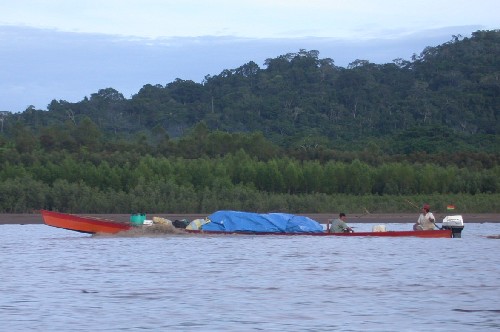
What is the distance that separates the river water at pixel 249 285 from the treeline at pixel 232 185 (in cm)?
1487

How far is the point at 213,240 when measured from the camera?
33031mm

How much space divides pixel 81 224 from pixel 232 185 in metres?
18.0

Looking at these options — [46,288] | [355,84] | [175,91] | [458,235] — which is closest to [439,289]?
[46,288]

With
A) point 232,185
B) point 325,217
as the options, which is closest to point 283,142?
point 232,185

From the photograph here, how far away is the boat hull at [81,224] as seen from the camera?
32.5m

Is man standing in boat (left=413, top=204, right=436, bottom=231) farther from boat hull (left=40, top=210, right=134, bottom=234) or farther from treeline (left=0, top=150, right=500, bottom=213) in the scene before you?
treeline (left=0, top=150, right=500, bottom=213)

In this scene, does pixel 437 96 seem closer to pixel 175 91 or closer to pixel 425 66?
pixel 425 66

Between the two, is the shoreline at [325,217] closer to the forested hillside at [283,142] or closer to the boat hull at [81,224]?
the forested hillside at [283,142]

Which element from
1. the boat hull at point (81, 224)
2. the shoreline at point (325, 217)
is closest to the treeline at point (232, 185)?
the shoreline at point (325, 217)

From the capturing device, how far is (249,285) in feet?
66.6

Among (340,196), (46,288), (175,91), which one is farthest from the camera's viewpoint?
(175,91)

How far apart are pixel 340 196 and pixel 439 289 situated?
30.7 m

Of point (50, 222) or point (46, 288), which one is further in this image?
point (50, 222)

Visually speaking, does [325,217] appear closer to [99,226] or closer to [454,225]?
[454,225]
